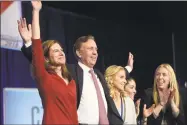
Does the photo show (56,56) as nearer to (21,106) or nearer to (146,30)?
(21,106)

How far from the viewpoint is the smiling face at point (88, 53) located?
211 centimetres

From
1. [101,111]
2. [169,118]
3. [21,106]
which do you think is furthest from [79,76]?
[21,106]

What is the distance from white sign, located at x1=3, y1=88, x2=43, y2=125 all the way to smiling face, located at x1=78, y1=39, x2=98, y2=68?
118 inches

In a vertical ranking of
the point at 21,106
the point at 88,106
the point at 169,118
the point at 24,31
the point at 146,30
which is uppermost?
the point at 146,30

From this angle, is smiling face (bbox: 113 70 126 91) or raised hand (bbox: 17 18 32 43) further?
smiling face (bbox: 113 70 126 91)

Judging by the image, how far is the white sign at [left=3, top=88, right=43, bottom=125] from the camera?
196 inches

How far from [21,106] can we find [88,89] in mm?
3244

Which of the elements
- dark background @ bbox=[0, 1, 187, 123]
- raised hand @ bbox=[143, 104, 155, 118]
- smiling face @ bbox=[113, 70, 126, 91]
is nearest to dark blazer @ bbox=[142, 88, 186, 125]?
raised hand @ bbox=[143, 104, 155, 118]

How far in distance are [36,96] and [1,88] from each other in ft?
1.87

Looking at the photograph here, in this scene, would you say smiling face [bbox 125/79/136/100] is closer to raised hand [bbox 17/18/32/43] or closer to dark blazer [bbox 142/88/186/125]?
dark blazer [bbox 142/88/186/125]

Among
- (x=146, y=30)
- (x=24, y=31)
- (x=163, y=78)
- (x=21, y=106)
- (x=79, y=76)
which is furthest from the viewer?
(x=146, y=30)

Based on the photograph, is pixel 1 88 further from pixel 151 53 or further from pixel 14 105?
pixel 151 53

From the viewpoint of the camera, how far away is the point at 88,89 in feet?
6.72

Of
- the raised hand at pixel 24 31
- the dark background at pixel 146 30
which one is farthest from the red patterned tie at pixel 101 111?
the dark background at pixel 146 30
